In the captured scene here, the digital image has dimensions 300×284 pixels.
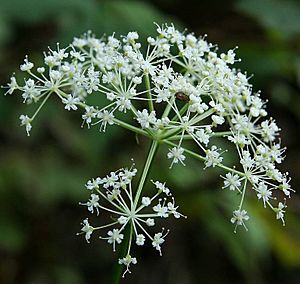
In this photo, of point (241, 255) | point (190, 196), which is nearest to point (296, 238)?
point (241, 255)

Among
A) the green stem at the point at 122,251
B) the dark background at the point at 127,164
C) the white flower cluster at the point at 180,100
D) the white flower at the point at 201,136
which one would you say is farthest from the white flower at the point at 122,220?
the dark background at the point at 127,164

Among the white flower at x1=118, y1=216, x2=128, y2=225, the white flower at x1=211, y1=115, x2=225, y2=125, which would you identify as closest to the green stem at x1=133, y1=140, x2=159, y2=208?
the white flower at x1=118, y1=216, x2=128, y2=225

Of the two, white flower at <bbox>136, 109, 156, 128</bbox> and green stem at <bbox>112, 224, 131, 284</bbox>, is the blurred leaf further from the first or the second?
green stem at <bbox>112, 224, 131, 284</bbox>

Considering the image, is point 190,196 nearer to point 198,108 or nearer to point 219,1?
point 219,1

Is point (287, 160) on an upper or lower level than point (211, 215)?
upper

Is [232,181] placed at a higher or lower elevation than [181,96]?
lower

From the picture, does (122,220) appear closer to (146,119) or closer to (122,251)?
(122,251)

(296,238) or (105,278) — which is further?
(105,278)

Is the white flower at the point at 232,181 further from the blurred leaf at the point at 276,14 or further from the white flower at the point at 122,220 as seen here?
the blurred leaf at the point at 276,14

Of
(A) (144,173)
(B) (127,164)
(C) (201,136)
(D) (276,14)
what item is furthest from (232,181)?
(B) (127,164)
